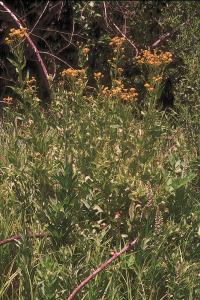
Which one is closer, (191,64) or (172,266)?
(172,266)

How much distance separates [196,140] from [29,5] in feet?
10.2

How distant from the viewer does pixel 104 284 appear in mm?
2607

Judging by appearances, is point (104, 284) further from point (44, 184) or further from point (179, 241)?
point (44, 184)

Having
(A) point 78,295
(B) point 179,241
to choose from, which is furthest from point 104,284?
(B) point 179,241

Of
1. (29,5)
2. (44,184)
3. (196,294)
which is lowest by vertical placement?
(196,294)

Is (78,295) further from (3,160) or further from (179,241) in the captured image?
(3,160)

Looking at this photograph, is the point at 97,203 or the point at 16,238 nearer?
the point at 16,238

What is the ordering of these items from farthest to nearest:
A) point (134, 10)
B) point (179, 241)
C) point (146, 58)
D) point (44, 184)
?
point (134, 10)
point (146, 58)
point (44, 184)
point (179, 241)

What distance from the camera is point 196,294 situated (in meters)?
2.65

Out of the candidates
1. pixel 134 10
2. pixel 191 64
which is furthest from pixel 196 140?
pixel 134 10

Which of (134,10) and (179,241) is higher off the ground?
(134,10)

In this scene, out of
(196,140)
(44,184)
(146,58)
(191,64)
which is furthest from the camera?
(191,64)

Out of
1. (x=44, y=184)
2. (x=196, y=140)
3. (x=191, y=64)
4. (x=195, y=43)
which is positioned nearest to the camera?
(x=44, y=184)

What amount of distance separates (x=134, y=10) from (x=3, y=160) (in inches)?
143
